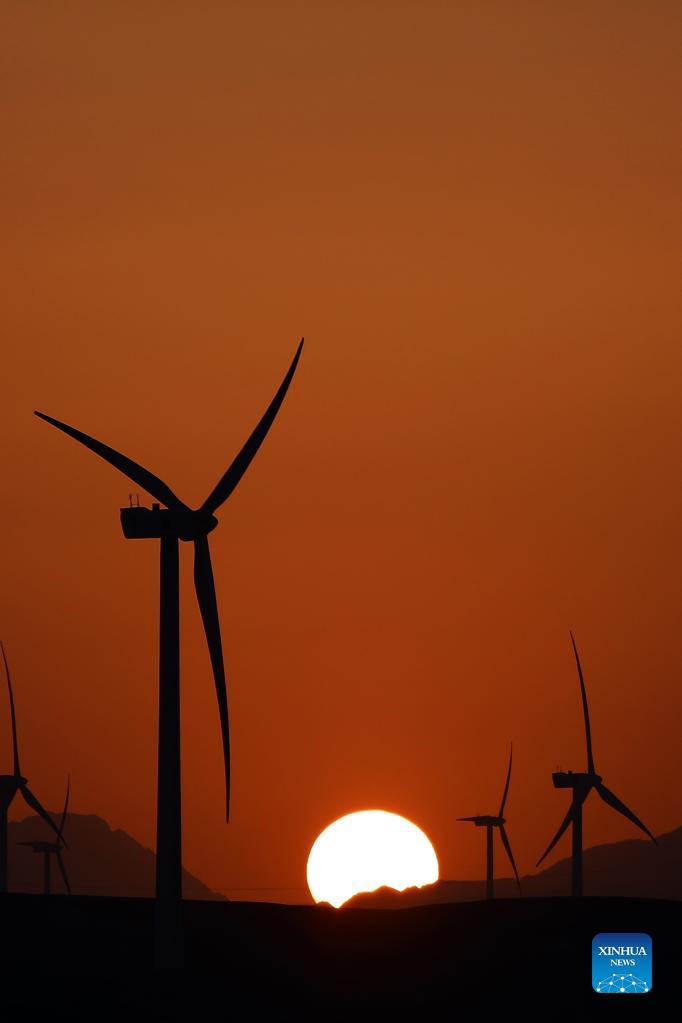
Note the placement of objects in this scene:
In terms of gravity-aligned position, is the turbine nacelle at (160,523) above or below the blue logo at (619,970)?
above

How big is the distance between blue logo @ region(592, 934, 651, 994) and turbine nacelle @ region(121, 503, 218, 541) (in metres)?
26.8

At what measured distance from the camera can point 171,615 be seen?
8438 centimetres

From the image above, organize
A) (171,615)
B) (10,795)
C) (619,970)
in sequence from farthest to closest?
(10,795), (619,970), (171,615)

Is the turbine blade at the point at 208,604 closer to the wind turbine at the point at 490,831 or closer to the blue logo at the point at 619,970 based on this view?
the blue logo at the point at 619,970

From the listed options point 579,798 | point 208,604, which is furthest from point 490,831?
point 208,604

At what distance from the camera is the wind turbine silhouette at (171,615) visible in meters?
83.6

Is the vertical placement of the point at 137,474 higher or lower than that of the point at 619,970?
higher

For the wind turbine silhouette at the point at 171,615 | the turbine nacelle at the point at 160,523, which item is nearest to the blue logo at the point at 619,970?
the wind turbine silhouette at the point at 171,615

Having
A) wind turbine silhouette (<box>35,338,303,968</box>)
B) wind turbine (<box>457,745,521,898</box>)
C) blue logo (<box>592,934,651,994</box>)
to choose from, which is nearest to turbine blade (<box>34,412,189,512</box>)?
wind turbine silhouette (<box>35,338,303,968</box>)

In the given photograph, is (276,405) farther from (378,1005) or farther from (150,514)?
(378,1005)

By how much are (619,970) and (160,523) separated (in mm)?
30378

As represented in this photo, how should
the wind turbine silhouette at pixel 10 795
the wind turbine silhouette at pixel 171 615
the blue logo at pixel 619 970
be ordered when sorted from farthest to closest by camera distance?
the wind turbine silhouette at pixel 10 795
the blue logo at pixel 619 970
the wind turbine silhouette at pixel 171 615

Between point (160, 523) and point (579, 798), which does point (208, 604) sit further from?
point (579, 798)

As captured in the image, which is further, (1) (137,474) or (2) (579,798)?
(2) (579,798)
